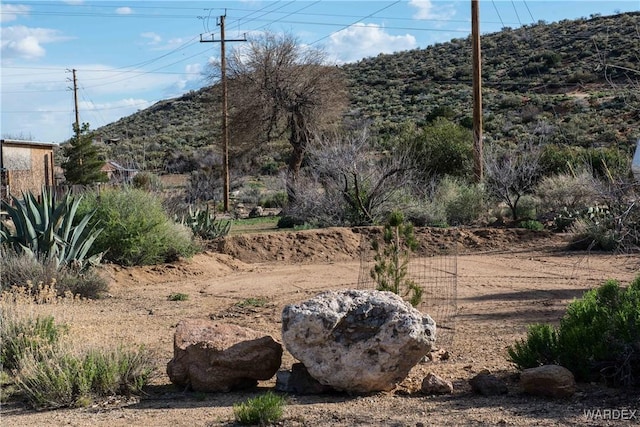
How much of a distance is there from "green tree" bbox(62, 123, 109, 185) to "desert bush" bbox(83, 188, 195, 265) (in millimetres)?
26890

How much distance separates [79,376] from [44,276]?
240 inches

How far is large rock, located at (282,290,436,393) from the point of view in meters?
6.96

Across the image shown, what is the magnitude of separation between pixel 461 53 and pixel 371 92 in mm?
9033

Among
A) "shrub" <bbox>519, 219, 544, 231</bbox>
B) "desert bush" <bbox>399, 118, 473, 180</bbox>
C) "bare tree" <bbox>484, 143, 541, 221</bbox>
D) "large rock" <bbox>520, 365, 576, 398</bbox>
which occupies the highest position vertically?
"desert bush" <bbox>399, 118, 473, 180</bbox>

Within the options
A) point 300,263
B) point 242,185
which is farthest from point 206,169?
point 300,263

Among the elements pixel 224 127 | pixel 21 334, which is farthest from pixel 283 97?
pixel 21 334

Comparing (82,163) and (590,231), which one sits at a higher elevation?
(82,163)

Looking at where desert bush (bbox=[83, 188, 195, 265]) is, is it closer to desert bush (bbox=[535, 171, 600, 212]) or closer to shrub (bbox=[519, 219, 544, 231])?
shrub (bbox=[519, 219, 544, 231])

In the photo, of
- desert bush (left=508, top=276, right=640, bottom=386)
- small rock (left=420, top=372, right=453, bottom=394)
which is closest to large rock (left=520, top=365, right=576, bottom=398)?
desert bush (left=508, top=276, right=640, bottom=386)

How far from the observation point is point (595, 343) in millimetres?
7273

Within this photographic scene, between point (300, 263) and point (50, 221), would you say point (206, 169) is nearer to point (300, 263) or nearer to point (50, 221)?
point (300, 263)

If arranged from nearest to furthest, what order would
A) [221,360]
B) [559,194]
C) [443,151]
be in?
[221,360], [559,194], [443,151]

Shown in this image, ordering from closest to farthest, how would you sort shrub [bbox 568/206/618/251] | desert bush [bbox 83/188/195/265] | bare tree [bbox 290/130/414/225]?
desert bush [bbox 83/188/195/265] → shrub [bbox 568/206/618/251] → bare tree [bbox 290/130/414/225]

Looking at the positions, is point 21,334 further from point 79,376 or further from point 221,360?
point 221,360
